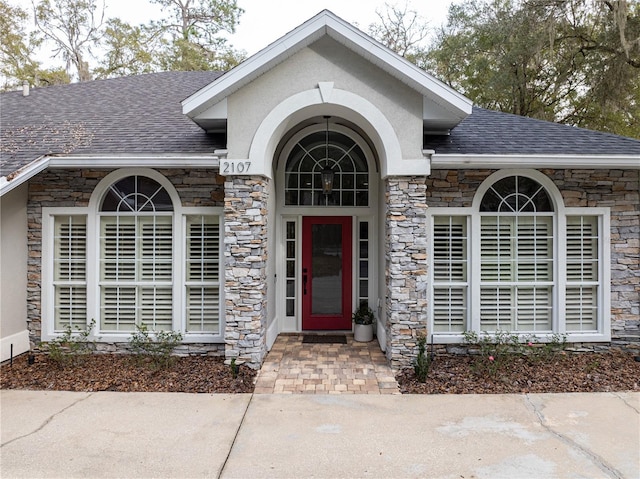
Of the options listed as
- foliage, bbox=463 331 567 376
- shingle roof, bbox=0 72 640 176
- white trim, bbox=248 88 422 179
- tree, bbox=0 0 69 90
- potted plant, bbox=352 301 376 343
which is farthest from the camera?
tree, bbox=0 0 69 90

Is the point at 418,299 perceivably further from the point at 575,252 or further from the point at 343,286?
the point at 575,252

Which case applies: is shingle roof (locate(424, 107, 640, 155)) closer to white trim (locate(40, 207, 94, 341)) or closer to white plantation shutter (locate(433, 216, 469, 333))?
white plantation shutter (locate(433, 216, 469, 333))

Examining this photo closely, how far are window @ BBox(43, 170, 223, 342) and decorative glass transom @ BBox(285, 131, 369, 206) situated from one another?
1.73m

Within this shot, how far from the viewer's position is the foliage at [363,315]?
282 inches

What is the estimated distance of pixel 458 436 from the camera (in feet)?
13.2

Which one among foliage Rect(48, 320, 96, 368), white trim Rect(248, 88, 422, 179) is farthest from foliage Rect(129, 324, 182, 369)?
white trim Rect(248, 88, 422, 179)

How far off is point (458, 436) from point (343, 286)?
3788mm

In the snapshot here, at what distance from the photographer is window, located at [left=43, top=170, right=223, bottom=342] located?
20.7ft

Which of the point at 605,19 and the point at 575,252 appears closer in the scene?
the point at 575,252

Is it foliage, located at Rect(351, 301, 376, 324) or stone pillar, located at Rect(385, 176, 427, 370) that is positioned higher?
stone pillar, located at Rect(385, 176, 427, 370)

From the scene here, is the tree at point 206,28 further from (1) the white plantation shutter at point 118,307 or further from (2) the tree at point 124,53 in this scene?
(1) the white plantation shutter at point 118,307

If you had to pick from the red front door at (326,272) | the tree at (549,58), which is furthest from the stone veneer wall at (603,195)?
the tree at (549,58)

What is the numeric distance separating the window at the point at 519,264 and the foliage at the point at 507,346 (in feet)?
0.44

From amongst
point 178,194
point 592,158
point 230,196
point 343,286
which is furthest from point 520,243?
point 178,194
